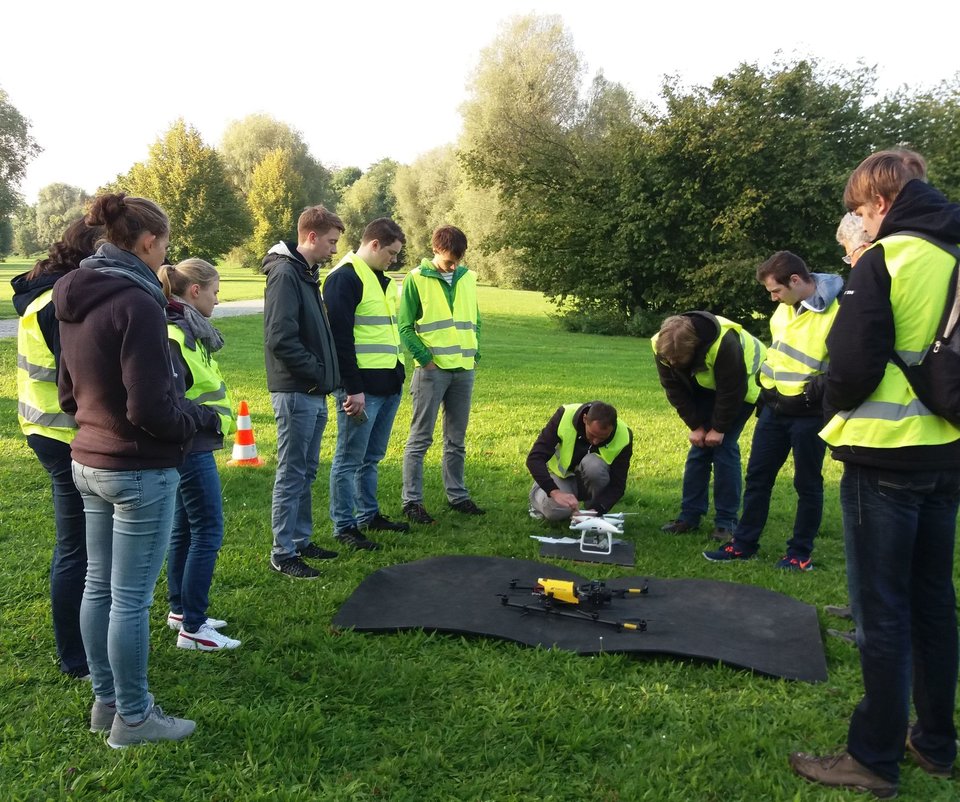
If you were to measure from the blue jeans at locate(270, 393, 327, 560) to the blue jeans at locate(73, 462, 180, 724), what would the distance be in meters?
1.76

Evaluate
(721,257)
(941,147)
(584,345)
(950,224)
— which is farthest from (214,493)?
(941,147)

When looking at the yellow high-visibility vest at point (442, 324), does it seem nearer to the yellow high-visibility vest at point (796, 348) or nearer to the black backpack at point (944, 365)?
the yellow high-visibility vest at point (796, 348)

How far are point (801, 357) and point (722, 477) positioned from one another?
4.32 feet

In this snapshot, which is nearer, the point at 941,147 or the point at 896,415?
the point at 896,415

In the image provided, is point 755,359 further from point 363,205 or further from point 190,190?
point 363,205

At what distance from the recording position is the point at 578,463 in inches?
236

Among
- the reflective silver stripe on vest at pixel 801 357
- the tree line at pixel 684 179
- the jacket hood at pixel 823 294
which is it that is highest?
the tree line at pixel 684 179

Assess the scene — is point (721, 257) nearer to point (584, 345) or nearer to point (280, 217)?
point (584, 345)

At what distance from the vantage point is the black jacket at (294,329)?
4441mm

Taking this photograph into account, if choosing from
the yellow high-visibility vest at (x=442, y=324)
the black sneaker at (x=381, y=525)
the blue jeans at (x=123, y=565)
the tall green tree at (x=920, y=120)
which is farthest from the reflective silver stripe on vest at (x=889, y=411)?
the tall green tree at (x=920, y=120)

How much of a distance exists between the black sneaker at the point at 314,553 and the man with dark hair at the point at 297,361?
0.68 ft

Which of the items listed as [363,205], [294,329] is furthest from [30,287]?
[363,205]

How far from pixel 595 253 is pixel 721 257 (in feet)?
15.1

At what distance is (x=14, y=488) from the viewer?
6.41 metres
